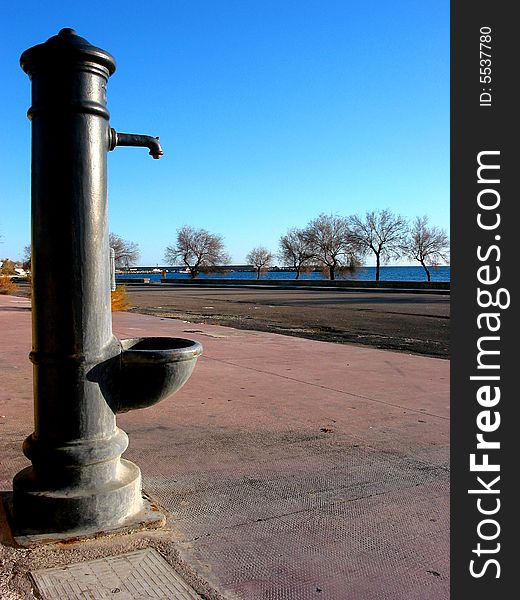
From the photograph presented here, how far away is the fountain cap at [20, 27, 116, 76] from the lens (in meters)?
2.89

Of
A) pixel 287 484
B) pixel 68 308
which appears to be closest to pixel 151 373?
pixel 68 308

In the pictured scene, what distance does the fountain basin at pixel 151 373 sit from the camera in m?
3.02

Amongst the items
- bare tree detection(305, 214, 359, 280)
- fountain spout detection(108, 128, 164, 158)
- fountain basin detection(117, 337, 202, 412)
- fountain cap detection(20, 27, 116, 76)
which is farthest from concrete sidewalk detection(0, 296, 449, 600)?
bare tree detection(305, 214, 359, 280)

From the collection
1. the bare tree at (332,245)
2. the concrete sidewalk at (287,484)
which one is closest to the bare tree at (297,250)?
the bare tree at (332,245)

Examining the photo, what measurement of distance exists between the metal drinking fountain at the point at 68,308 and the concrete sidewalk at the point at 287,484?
205mm

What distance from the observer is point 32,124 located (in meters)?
3.00

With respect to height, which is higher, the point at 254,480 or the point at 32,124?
the point at 32,124

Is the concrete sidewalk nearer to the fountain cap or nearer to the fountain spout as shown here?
the fountain spout

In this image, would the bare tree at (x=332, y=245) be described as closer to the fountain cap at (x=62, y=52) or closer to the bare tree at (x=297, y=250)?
the bare tree at (x=297, y=250)

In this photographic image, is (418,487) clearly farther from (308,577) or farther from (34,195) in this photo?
(34,195)

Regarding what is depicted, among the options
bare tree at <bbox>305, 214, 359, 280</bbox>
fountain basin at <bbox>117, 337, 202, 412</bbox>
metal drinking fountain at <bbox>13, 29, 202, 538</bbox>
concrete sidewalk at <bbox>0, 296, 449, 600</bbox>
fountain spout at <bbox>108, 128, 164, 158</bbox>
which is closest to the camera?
concrete sidewalk at <bbox>0, 296, 449, 600</bbox>

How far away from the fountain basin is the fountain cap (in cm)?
145

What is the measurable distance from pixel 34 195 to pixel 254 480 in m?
2.10

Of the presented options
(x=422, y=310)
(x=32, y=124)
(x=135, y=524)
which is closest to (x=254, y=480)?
(x=135, y=524)
